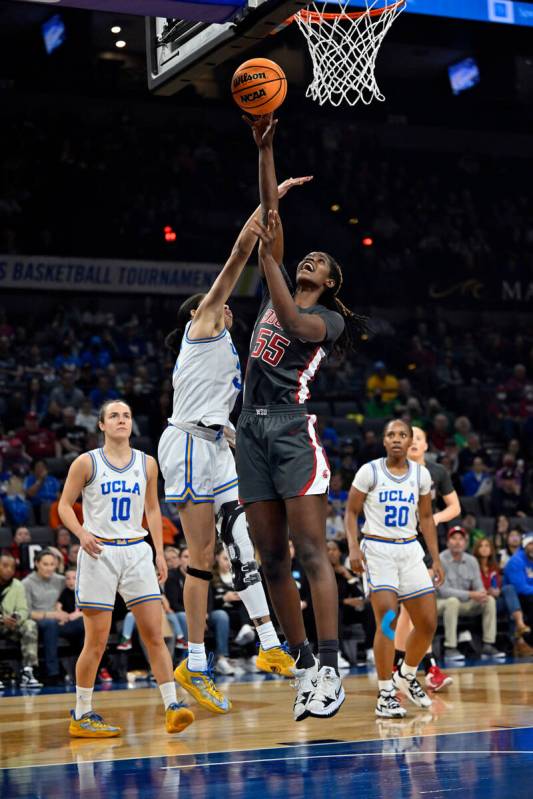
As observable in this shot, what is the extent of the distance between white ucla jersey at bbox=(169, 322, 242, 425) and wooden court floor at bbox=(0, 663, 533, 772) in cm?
190

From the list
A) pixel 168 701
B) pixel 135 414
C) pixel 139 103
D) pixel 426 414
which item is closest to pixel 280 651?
pixel 168 701

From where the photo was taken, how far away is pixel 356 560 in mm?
7738

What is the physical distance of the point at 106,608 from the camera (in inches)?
271

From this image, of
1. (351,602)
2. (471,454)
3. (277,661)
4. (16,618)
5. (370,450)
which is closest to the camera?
(277,661)

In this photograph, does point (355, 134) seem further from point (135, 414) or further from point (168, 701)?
point (168, 701)

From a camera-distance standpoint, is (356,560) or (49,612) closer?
(356,560)

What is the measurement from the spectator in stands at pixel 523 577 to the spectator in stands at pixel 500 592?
0.30 ft

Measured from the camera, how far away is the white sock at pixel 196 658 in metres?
6.79

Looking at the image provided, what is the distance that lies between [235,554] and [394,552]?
137 cm

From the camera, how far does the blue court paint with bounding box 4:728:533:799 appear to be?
4719mm

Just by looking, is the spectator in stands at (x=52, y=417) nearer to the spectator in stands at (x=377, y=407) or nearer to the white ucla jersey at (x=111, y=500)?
the spectator in stands at (x=377, y=407)

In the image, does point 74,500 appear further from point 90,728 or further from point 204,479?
point 90,728

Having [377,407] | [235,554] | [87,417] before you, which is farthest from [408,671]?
[377,407]

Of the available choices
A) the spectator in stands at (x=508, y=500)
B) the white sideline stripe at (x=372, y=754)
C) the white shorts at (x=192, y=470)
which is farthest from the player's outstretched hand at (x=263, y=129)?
the spectator in stands at (x=508, y=500)
